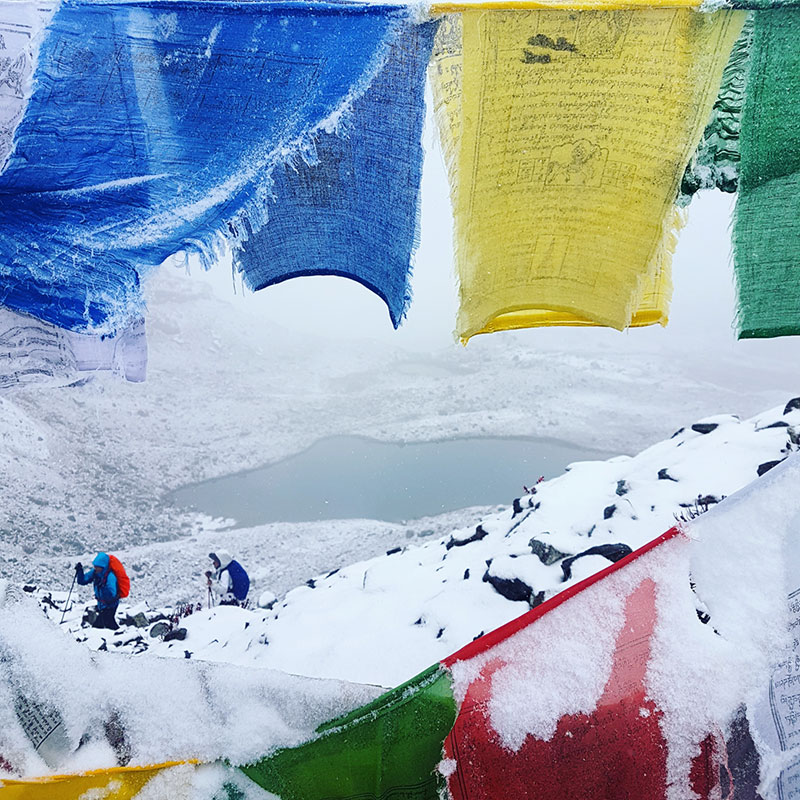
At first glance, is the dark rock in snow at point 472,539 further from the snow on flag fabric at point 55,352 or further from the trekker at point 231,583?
the snow on flag fabric at point 55,352

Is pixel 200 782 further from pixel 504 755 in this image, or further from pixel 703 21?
pixel 703 21

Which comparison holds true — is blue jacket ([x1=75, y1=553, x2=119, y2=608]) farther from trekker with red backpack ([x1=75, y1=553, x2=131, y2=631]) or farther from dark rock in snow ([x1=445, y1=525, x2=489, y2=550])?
dark rock in snow ([x1=445, y1=525, x2=489, y2=550])

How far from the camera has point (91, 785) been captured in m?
0.84

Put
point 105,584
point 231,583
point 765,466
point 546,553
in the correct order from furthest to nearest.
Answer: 1. point 231,583
2. point 105,584
3. point 765,466
4. point 546,553

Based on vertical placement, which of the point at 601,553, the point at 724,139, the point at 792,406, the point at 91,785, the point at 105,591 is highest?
the point at 792,406

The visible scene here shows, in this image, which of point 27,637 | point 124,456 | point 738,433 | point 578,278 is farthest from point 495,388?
point 27,637

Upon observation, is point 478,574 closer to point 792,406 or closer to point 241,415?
point 792,406

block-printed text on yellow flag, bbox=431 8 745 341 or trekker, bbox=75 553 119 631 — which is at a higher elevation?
block-printed text on yellow flag, bbox=431 8 745 341

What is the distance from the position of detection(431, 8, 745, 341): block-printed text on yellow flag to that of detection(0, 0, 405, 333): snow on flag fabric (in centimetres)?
27

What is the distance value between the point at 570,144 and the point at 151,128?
103 centimetres

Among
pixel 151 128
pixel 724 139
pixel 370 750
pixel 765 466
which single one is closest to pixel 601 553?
pixel 765 466

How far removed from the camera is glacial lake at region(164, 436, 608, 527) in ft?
30.6

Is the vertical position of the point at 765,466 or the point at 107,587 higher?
the point at 765,466

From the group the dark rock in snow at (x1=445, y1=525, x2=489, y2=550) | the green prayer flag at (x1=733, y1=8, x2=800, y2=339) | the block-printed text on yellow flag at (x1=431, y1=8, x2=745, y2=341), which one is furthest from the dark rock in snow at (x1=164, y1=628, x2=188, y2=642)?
the green prayer flag at (x1=733, y1=8, x2=800, y2=339)
